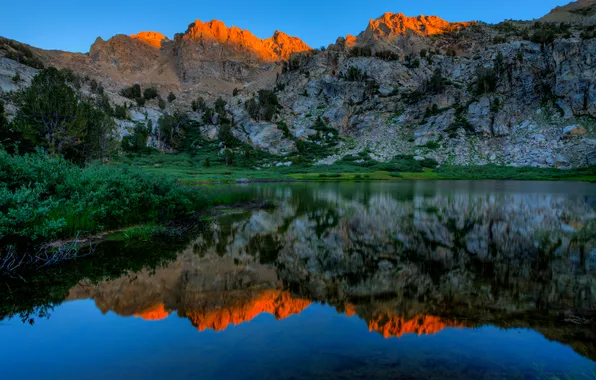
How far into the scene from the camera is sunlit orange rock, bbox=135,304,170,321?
314 inches

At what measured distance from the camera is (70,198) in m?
15.1

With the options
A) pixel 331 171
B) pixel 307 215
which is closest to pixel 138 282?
pixel 307 215

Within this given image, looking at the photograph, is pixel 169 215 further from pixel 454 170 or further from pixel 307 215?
pixel 454 170

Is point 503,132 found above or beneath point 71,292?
above

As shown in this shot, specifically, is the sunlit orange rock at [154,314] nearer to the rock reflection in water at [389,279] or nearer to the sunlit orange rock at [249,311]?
the rock reflection in water at [389,279]

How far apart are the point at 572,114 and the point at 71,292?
386 ft

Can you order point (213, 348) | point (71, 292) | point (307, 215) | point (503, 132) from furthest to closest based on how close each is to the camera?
point (503, 132) → point (307, 215) → point (71, 292) → point (213, 348)

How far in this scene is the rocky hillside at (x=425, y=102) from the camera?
93.3 meters

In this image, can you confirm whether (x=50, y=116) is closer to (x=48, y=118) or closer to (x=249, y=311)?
(x=48, y=118)

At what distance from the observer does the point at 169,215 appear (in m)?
19.0

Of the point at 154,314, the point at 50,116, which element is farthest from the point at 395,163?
the point at 154,314

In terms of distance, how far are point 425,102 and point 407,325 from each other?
126061 millimetres

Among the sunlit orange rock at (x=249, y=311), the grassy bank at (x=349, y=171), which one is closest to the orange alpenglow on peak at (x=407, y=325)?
the sunlit orange rock at (x=249, y=311)

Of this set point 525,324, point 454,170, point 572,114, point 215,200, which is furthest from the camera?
point 572,114
